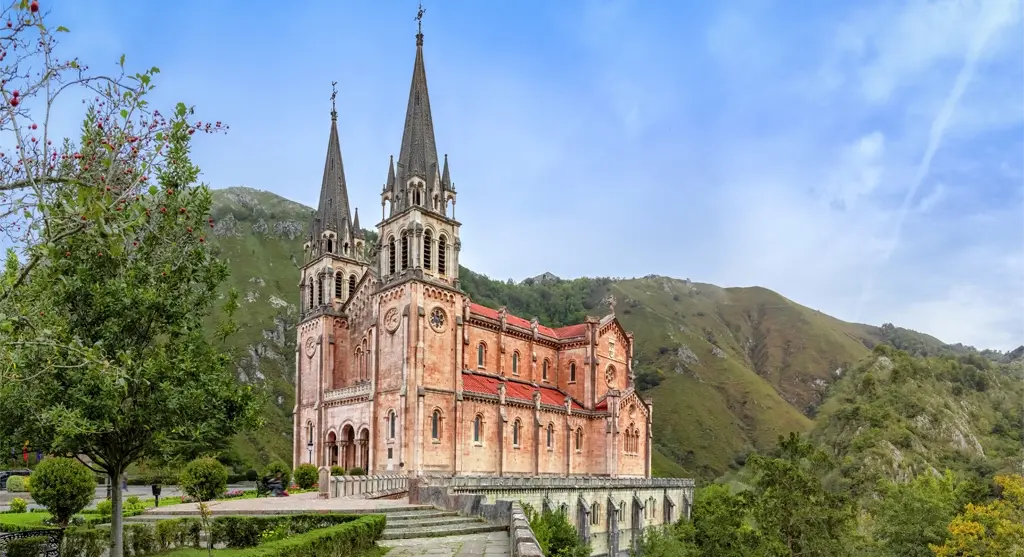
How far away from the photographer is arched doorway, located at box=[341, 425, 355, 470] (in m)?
45.8

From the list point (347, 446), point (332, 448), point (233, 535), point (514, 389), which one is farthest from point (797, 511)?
point (233, 535)

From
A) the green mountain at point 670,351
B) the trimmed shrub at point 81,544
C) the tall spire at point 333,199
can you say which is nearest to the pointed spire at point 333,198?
the tall spire at point 333,199

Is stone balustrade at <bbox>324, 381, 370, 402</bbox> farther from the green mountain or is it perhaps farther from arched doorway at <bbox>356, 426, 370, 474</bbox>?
the green mountain

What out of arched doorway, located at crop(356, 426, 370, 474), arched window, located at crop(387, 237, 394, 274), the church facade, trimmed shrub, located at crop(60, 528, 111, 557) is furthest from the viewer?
arched window, located at crop(387, 237, 394, 274)

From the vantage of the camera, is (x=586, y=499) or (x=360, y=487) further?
(x=586, y=499)

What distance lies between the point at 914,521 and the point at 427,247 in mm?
33693

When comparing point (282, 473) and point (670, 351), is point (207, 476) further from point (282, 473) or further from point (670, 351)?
point (670, 351)

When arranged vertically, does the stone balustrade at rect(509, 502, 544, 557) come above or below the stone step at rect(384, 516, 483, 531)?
above

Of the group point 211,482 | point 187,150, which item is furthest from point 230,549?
point 211,482

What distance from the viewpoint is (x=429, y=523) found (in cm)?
2156

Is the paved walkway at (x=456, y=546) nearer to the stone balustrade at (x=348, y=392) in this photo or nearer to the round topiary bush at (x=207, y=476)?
the round topiary bush at (x=207, y=476)

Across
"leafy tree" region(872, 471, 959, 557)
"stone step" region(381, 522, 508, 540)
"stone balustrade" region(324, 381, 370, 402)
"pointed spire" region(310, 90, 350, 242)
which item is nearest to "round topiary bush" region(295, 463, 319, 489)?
"stone balustrade" region(324, 381, 370, 402)

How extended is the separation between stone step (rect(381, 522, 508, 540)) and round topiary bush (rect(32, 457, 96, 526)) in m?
10.6

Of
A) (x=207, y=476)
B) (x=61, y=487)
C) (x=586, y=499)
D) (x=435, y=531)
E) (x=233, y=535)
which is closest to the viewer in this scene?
(x=233, y=535)
